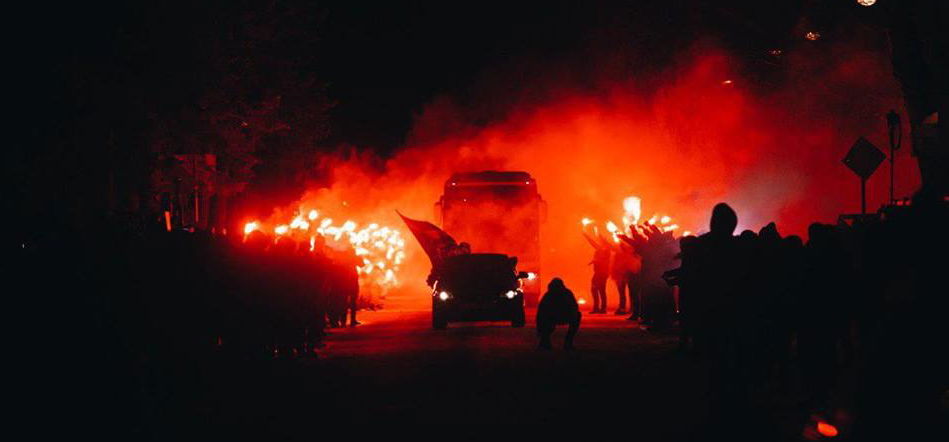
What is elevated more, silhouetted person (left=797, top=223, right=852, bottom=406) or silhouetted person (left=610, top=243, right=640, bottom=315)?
silhouetted person (left=610, top=243, right=640, bottom=315)

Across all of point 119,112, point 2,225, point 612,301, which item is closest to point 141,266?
point 2,225

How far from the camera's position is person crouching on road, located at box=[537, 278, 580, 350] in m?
23.6

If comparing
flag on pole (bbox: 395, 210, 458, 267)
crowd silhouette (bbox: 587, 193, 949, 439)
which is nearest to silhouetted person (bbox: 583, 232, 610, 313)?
flag on pole (bbox: 395, 210, 458, 267)

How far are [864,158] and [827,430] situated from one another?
11.8 m

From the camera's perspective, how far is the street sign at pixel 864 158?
23125mm

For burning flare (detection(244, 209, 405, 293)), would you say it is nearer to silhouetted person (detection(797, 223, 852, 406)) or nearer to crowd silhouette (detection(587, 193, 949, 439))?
crowd silhouette (detection(587, 193, 949, 439))

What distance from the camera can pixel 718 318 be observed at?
41.4 feet

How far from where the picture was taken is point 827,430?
12180 millimetres

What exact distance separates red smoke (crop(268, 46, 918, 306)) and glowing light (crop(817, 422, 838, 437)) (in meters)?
38.4

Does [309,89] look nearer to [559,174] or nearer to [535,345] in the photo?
[559,174]

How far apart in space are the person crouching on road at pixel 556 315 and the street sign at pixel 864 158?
4.82 metres

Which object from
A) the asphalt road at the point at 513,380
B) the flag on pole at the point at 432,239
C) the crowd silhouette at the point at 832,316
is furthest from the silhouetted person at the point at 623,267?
the crowd silhouette at the point at 832,316

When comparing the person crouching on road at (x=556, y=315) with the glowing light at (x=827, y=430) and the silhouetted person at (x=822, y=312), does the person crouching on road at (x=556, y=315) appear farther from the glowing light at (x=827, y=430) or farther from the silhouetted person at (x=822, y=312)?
the glowing light at (x=827, y=430)

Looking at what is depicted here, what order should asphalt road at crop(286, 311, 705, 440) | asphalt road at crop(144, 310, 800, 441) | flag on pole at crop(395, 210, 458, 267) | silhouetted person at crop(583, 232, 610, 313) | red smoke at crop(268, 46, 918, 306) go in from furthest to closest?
1. red smoke at crop(268, 46, 918, 306)
2. flag on pole at crop(395, 210, 458, 267)
3. silhouetted person at crop(583, 232, 610, 313)
4. asphalt road at crop(286, 311, 705, 440)
5. asphalt road at crop(144, 310, 800, 441)
